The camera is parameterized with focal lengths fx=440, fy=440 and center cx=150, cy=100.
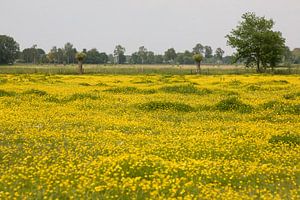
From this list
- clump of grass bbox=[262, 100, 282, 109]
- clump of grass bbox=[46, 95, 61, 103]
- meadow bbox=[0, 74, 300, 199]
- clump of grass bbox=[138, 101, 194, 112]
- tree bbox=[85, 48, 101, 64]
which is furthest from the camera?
tree bbox=[85, 48, 101, 64]

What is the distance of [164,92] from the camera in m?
27.8

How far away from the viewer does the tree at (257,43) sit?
222 feet

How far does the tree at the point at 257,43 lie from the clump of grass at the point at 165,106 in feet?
165

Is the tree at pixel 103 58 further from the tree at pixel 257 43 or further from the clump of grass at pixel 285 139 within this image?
the clump of grass at pixel 285 139

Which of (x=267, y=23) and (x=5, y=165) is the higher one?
(x=267, y=23)

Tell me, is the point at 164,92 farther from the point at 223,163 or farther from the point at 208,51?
the point at 208,51

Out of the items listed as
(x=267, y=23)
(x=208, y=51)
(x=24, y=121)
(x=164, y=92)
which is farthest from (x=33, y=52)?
(x=24, y=121)

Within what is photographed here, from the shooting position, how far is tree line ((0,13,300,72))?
6781 cm

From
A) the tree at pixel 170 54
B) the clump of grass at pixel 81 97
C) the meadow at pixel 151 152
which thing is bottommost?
the meadow at pixel 151 152

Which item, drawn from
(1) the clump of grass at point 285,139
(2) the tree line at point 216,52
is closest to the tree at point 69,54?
(2) the tree line at point 216,52

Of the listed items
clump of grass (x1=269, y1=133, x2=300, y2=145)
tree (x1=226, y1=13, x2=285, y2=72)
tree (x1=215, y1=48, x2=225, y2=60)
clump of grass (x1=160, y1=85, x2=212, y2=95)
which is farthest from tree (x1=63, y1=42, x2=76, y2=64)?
clump of grass (x1=269, y1=133, x2=300, y2=145)

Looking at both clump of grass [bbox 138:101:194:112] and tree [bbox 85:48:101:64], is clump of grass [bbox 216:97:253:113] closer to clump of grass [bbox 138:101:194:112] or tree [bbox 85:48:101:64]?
clump of grass [bbox 138:101:194:112]

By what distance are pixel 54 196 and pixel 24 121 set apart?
802 cm

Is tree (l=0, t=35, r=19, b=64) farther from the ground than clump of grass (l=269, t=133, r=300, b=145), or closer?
farther from the ground
